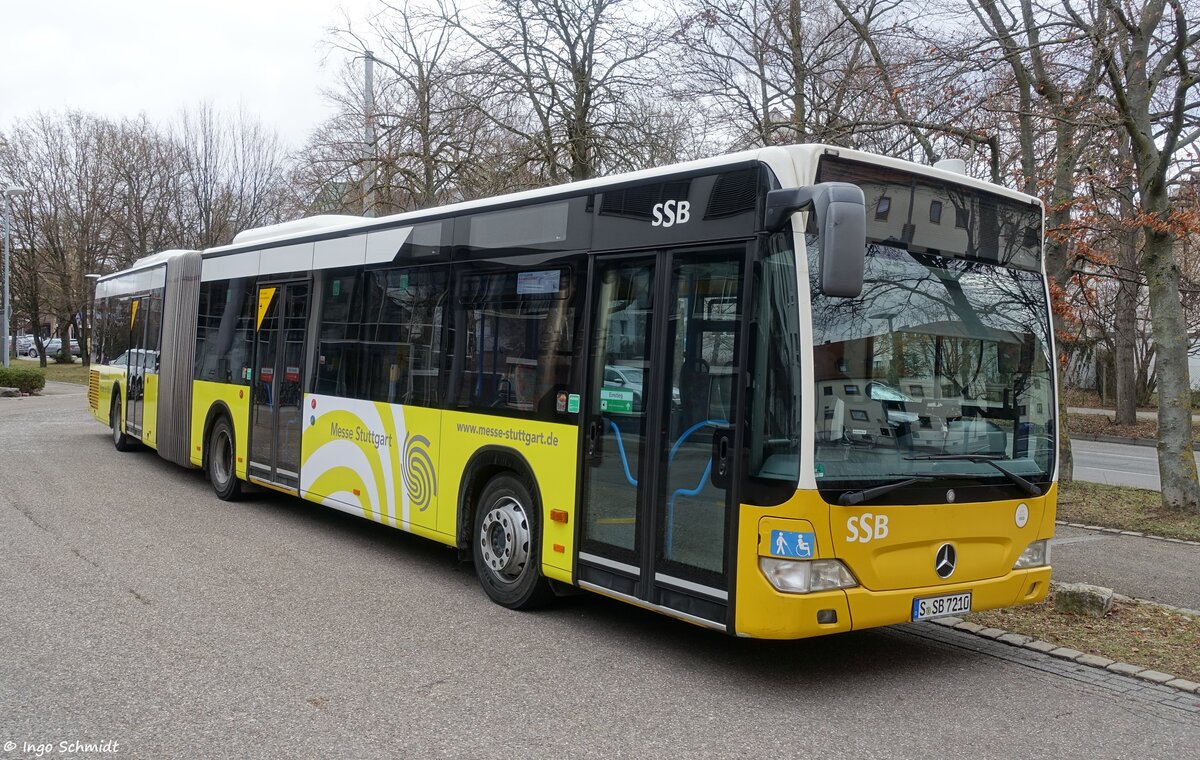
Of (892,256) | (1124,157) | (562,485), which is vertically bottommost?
(562,485)

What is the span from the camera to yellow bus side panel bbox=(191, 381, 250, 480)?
37.1 feet

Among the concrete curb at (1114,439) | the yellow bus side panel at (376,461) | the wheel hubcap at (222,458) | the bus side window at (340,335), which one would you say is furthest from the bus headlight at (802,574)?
the concrete curb at (1114,439)

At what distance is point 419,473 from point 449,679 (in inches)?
114

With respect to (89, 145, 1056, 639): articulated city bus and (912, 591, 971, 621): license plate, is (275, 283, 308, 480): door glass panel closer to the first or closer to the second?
(89, 145, 1056, 639): articulated city bus

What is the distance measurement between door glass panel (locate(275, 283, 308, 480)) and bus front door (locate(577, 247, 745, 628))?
4711 millimetres

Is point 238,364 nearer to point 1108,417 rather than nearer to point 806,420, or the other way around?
point 806,420

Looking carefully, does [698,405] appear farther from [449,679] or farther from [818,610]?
[449,679]

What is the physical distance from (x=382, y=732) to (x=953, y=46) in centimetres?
934

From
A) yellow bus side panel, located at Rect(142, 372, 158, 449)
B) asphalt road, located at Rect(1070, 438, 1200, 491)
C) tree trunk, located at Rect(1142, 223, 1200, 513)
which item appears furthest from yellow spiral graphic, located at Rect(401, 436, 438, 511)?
asphalt road, located at Rect(1070, 438, 1200, 491)

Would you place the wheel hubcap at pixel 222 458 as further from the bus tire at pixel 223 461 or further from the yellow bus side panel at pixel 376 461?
the yellow bus side panel at pixel 376 461

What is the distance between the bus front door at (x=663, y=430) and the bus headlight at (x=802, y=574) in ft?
0.96

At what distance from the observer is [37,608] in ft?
21.5

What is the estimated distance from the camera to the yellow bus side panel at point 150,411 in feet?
47.1

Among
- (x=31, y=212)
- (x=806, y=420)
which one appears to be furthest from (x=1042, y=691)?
(x=31, y=212)
